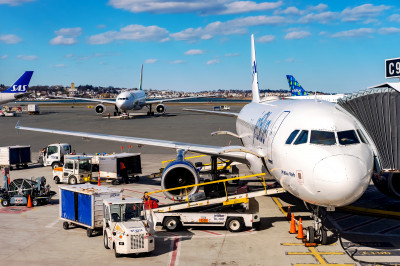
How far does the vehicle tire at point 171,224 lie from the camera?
20406 mm

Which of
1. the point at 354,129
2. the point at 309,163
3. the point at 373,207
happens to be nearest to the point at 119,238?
the point at 309,163

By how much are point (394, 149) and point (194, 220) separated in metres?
8.69

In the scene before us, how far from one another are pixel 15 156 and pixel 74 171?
29.5 feet

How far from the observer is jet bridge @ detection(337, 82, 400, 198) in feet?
57.4

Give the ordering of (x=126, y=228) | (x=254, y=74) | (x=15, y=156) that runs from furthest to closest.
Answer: (x=15, y=156)
(x=254, y=74)
(x=126, y=228)

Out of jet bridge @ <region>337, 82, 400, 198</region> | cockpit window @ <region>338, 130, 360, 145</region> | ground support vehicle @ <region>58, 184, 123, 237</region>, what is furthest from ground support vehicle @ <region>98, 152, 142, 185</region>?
cockpit window @ <region>338, 130, 360, 145</region>

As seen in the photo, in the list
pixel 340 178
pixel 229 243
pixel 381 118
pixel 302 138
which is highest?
pixel 381 118

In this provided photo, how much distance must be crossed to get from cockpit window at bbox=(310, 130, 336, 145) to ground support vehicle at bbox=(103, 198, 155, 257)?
6871mm

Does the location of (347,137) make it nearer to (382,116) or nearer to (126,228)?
(382,116)

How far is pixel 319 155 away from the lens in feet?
50.3

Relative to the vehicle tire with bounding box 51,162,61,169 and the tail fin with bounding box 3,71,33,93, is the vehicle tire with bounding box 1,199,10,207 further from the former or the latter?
the tail fin with bounding box 3,71,33,93

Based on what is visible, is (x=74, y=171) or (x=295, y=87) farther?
(x=295, y=87)

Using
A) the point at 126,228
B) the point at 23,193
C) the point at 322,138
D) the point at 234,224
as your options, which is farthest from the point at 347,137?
the point at 23,193

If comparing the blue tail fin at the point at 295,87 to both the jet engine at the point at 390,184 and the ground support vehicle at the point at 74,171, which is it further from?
the jet engine at the point at 390,184
